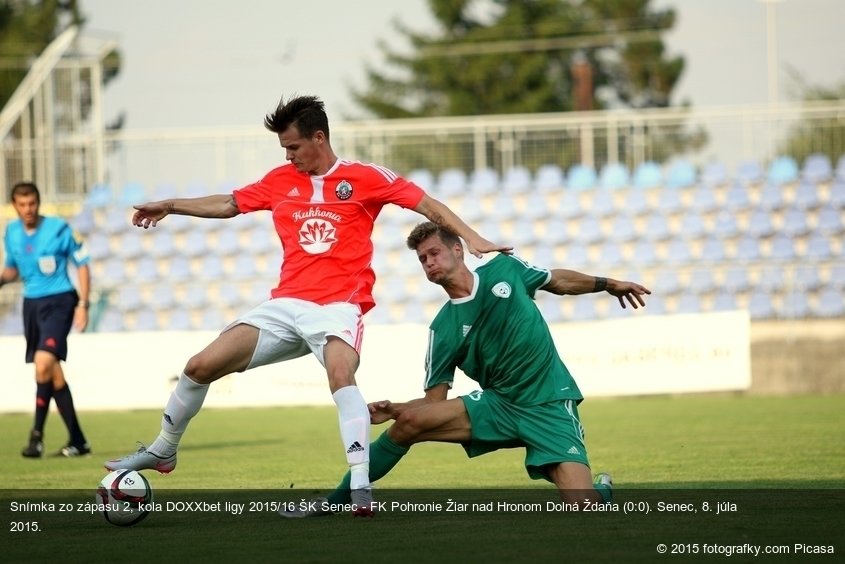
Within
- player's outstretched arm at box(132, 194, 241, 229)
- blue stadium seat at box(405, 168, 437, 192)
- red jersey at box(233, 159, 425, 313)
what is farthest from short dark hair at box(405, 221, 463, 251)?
blue stadium seat at box(405, 168, 437, 192)

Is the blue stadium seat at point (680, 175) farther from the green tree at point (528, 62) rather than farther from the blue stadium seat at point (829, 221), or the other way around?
the green tree at point (528, 62)

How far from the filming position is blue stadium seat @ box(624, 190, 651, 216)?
877 inches

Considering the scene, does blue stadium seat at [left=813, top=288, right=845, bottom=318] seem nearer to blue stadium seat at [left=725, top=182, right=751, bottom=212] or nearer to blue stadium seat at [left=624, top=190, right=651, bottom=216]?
blue stadium seat at [left=725, top=182, right=751, bottom=212]

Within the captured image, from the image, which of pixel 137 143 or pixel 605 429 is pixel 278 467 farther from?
pixel 137 143

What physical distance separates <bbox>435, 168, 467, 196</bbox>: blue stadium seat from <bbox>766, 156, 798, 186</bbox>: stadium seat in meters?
5.09

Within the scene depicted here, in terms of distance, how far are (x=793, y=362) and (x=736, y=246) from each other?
313 centimetres

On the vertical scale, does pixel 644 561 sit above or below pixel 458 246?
below

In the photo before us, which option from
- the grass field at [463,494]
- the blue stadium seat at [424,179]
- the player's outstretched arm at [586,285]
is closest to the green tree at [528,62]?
the blue stadium seat at [424,179]

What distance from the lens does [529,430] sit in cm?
727

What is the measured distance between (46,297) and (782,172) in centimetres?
1437

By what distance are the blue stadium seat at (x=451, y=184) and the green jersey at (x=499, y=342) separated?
15.5 m

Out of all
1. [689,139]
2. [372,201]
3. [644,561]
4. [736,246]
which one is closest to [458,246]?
[372,201]

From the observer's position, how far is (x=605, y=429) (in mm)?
13594

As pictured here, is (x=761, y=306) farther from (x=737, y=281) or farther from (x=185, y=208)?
(x=185, y=208)
